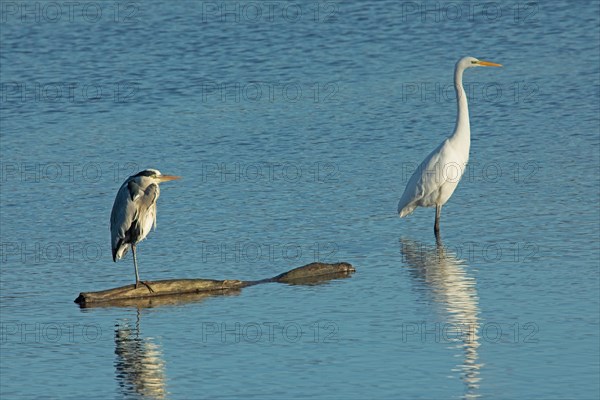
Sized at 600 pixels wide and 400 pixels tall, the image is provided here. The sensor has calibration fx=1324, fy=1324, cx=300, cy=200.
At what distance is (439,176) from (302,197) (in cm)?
187

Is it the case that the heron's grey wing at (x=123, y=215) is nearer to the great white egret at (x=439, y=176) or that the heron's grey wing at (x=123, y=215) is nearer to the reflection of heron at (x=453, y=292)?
the reflection of heron at (x=453, y=292)

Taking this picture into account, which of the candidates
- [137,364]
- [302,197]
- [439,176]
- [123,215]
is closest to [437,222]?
[439,176]

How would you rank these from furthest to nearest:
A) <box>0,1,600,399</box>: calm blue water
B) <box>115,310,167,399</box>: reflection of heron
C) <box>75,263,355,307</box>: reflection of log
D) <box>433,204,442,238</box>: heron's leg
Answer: <box>433,204,442,238</box>: heron's leg < <box>75,263,355,307</box>: reflection of log < <box>0,1,600,399</box>: calm blue water < <box>115,310,167,399</box>: reflection of heron

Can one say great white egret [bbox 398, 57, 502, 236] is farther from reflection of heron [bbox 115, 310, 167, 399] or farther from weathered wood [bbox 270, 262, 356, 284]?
reflection of heron [bbox 115, 310, 167, 399]

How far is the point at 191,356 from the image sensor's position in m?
10.4

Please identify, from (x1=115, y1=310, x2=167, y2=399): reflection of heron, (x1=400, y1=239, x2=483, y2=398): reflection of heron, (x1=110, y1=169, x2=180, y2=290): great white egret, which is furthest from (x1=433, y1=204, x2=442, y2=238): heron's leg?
(x1=115, y1=310, x2=167, y2=399): reflection of heron

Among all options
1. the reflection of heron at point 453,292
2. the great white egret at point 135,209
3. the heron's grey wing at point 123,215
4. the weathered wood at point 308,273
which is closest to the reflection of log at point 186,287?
the weathered wood at point 308,273

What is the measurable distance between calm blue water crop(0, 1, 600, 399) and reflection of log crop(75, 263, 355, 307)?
129 mm

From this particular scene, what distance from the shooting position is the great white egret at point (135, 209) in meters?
12.3

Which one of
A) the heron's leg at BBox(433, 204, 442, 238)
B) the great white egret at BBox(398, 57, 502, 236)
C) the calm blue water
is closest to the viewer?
the calm blue water

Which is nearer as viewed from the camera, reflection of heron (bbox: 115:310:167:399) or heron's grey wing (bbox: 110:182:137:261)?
reflection of heron (bbox: 115:310:167:399)

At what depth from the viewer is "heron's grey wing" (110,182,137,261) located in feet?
40.4

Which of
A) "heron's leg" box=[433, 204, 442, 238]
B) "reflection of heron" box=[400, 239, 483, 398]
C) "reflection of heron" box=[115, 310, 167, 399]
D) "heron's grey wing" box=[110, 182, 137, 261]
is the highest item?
"heron's grey wing" box=[110, 182, 137, 261]

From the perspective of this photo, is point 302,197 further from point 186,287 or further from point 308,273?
point 186,287
